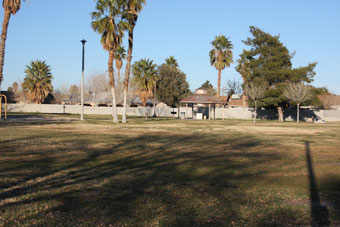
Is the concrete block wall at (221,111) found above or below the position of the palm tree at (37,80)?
below

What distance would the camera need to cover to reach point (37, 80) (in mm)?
76688

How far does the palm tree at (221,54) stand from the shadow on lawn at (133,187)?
52.7 meters

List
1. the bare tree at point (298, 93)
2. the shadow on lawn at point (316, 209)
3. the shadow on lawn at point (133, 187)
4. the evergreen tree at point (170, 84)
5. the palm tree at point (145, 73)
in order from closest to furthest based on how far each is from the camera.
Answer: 1. the shadow on lawn at point (316, 209)
2. the shadow on lawn at point (133, 187)
3. the bare tree at point (298, 93)
4. the palm tree at point (145, 73)
5. the evergreen tree at point (170, 84)

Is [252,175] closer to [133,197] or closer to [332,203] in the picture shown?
[332,203]

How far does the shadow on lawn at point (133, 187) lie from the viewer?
20.2ft

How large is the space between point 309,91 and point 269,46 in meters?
9.67

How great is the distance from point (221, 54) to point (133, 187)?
59921 millimetres

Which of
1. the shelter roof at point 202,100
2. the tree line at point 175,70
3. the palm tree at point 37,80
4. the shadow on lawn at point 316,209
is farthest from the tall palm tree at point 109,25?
the palm tree at point 37,80

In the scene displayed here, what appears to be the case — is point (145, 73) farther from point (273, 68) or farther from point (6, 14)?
point (6, 14)

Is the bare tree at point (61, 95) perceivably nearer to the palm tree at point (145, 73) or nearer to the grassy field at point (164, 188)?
the palm tree at point (145, 73)

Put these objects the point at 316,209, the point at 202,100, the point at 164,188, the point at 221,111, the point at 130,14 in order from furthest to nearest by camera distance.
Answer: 1. the point at 221,111
2. the point at 202,100
3. the point at 130,14
4. the point at 164,188
5. the point at 316,209

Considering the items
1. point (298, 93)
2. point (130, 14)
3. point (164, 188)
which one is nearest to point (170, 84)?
point (298, 93)

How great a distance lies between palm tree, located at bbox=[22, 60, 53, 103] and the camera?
75.9 metres

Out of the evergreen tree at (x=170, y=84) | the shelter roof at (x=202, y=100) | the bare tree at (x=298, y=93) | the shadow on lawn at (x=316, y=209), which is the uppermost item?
the evergreen tree at (x=170, y=84)
